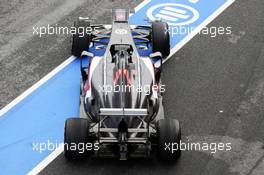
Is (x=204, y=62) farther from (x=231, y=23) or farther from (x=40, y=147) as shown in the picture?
(x=40, y=147)

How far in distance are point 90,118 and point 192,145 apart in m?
2.02

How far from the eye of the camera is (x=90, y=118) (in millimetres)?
10531

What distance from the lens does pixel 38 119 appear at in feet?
37.2

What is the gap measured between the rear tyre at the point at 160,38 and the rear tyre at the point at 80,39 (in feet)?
4.91

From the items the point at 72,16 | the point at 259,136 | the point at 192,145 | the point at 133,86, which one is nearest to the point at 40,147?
the point at 133,86

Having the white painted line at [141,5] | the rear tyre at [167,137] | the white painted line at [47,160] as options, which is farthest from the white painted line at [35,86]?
the rear tyre at [167,137]

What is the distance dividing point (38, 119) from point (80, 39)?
2337 mm

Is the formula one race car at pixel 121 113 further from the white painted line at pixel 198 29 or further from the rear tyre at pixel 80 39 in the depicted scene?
the white painted line at pixel 198 29

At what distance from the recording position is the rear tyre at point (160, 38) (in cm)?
1279

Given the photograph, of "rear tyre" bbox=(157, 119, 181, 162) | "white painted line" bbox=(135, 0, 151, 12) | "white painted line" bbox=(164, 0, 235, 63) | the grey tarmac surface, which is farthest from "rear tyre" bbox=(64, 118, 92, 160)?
"white painted line" bbox=(135, 0, 151, 12)

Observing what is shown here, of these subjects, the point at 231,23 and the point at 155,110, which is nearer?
the point at 155,110

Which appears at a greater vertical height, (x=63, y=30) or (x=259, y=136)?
(x=63, y=30)

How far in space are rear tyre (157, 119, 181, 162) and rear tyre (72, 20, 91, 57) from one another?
361 cm

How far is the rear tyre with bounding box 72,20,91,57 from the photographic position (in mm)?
12719
